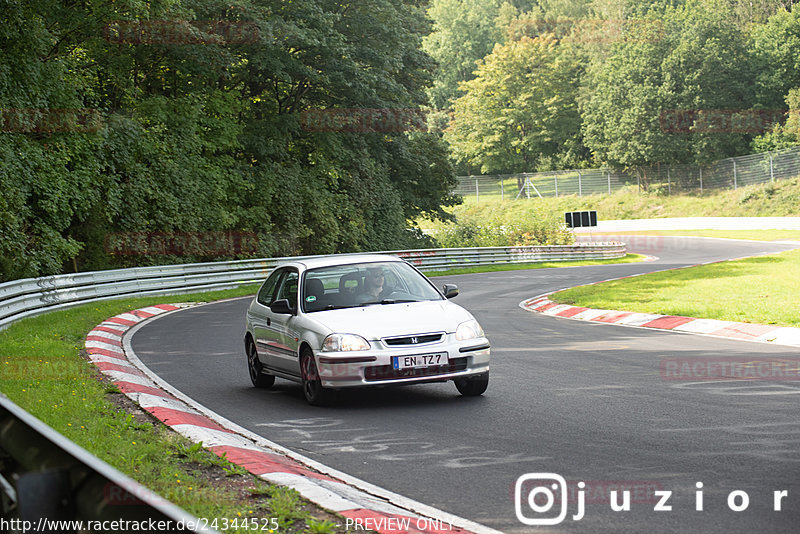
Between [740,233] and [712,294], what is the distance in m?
45.2

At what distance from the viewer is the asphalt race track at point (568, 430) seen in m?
5.41

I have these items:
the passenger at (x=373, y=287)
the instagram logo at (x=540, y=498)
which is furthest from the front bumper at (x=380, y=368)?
the instagram logo at (x=540, y=498)

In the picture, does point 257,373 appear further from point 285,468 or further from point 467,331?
point 285,468

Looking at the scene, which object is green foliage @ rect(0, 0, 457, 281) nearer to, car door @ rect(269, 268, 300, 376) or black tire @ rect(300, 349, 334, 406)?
car door @ rect(269, 268, 300, 376)

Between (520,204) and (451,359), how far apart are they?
3217 inches

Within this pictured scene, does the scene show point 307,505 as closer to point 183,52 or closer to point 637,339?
point 637,339

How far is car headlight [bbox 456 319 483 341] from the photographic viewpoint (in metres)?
9.49

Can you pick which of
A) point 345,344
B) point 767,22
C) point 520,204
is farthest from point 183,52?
point 767,22

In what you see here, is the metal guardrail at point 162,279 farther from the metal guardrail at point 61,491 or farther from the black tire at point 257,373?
the metal guardrail at point 61,491

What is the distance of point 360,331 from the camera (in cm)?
930

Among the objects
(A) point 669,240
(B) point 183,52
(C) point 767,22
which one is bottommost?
(A) point 669,240

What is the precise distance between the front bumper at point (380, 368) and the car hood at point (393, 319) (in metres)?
0.19

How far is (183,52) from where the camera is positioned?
3272 cm

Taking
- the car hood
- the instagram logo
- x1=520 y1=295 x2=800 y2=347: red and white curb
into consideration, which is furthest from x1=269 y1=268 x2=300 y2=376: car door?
x1=520 y1=295 x2=800 y2=347: red and white curb
